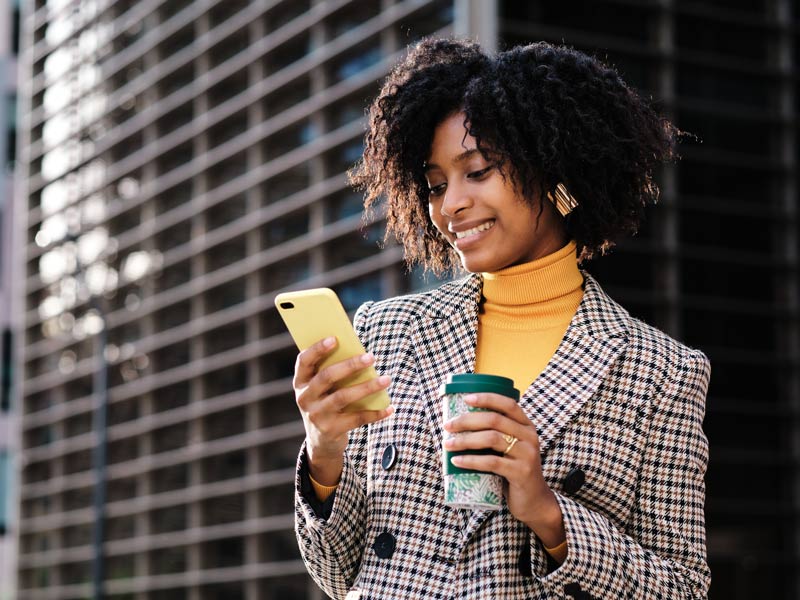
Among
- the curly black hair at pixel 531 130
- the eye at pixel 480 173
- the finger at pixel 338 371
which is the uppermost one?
the curly black hair at pixel 531 130

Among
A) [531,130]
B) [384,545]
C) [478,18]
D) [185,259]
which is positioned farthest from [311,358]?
[185,259]

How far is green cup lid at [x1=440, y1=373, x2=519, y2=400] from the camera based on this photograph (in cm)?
230

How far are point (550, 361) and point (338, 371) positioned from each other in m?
0.56

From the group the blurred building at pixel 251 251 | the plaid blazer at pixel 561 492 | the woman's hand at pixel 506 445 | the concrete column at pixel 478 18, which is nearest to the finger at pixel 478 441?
the woman's hand at pixel 506 445

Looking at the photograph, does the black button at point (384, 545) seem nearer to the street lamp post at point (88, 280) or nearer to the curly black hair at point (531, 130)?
the curly black hair at point (531, 130)

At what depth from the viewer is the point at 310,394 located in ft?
7.90

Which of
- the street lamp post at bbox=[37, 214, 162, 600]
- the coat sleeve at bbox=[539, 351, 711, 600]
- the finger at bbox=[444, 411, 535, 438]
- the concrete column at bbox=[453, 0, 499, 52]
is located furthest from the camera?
the street lamp post at bbox=[37, 214, 162, 600]

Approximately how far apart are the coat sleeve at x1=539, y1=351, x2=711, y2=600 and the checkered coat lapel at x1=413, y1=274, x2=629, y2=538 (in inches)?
5.9

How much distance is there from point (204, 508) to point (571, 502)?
85.7ft

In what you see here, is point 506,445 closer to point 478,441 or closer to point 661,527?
point 478,441

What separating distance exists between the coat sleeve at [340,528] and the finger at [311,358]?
20 cm

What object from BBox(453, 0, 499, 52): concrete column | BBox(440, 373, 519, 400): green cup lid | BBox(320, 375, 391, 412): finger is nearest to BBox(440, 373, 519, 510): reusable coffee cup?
BBox(440, 373, 519, 400): green cup lid

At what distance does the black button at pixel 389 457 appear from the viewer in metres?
2.68

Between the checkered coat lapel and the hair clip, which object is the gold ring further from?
the hair clip
